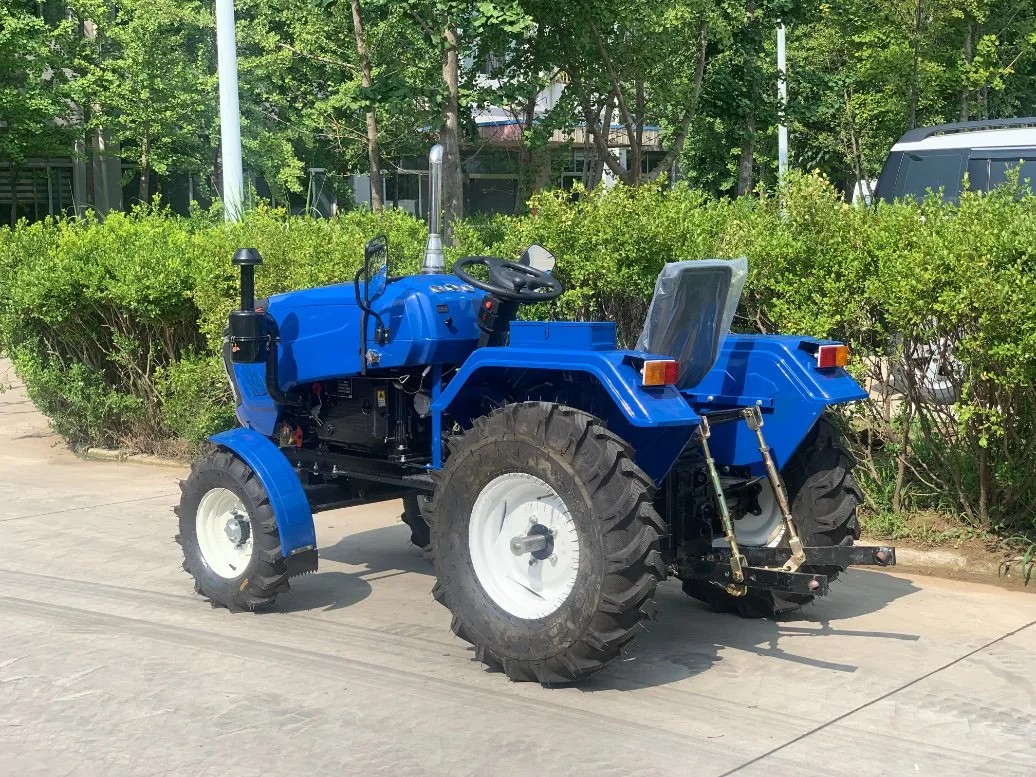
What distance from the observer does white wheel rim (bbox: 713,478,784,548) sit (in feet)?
20.0

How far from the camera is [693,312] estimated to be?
5227 millimetres

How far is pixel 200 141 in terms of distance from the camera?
27.5 meters

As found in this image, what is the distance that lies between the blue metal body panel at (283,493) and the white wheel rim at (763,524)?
2.07m

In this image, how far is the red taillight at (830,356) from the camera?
579 cm

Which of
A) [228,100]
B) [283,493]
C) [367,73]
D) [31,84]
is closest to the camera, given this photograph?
[283,493]

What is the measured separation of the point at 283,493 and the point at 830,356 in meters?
2.65

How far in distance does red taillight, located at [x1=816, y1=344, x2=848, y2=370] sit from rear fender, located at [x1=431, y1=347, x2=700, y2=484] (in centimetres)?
96

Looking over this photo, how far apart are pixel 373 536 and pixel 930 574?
3.38 meters

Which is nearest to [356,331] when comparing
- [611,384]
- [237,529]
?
[237,529]

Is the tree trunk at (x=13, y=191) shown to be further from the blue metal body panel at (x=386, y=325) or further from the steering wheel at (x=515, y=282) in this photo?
the steering wheel at (x=515, y=282)

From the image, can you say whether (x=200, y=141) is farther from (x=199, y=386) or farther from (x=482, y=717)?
(x=482, y=717)

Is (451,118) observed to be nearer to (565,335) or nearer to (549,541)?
(565,335)

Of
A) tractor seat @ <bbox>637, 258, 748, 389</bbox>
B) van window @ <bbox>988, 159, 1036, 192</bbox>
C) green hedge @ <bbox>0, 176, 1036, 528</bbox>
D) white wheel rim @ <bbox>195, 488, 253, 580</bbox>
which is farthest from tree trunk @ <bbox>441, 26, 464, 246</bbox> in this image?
tractor seat @ <bbox>637, 258, 748, 389</bbox>

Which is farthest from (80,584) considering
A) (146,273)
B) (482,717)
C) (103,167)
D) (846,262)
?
(103,167)
